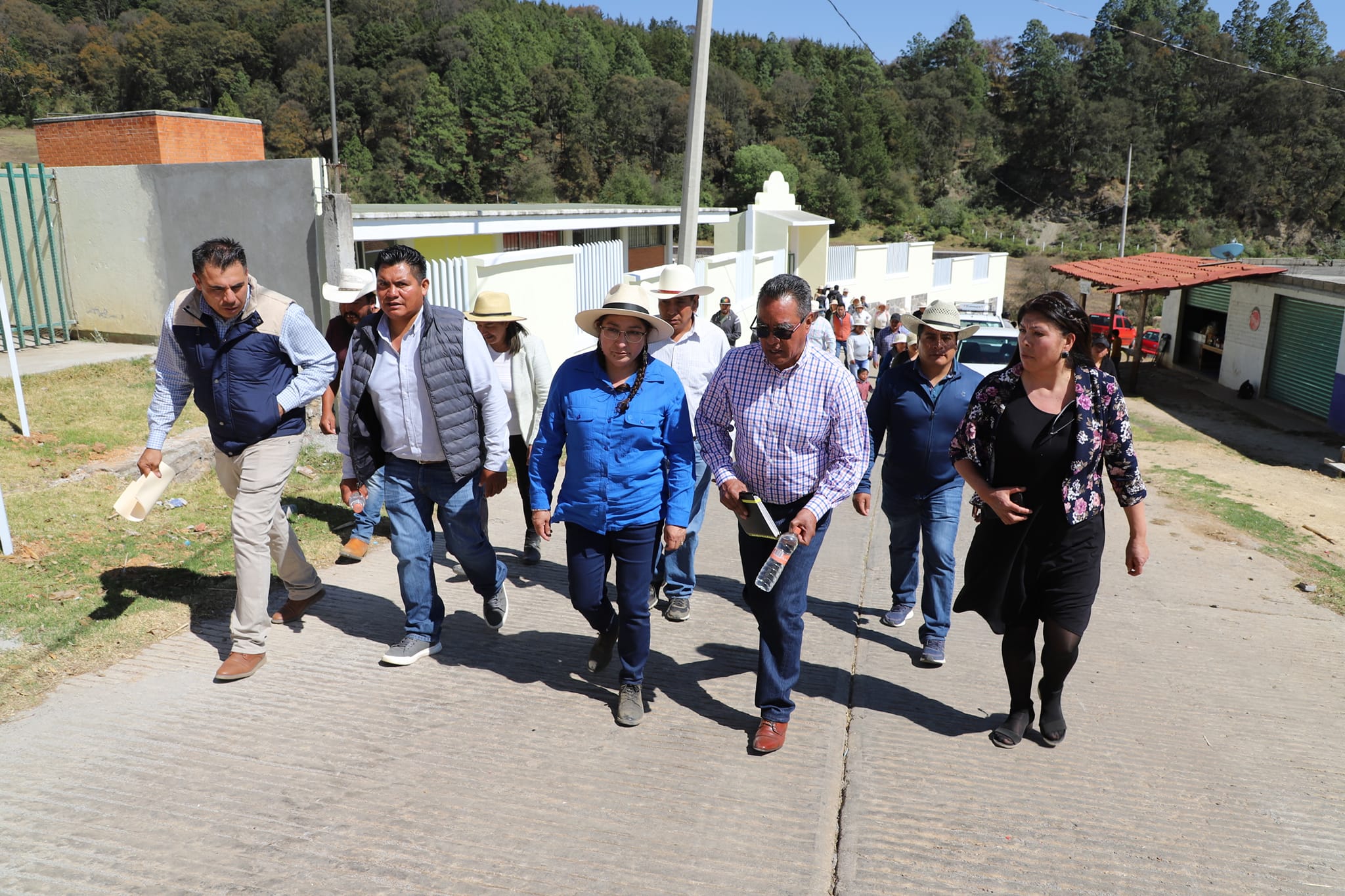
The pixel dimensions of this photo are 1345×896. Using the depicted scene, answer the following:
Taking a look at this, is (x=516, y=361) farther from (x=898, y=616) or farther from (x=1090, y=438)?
(x=1090, y=438)

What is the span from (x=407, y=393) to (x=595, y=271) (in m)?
9.28

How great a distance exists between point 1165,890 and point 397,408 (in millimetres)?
3378

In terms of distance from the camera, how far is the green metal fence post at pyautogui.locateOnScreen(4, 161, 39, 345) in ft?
32.1

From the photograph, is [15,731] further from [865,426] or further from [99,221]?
[99,221]

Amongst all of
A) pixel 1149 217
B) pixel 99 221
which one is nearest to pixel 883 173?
pixel 1149 217

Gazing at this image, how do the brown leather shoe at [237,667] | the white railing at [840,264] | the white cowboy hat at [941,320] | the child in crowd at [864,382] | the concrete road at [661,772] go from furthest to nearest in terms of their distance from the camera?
1. the white railing at [840,264]
2. the child in crowd at [864,382]
3. the white cowboy hat at [941,320]
4. the brown leather shoe at [237,667]
5. the concrete road at [661,772]

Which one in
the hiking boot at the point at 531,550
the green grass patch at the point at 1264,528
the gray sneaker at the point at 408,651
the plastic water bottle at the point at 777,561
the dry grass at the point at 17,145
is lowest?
the green grass patch at the point at 1264,528

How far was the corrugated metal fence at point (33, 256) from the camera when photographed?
9859 millimetres

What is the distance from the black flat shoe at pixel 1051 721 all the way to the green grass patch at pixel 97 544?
160 inches

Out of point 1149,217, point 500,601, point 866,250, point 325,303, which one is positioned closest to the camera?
point 500,601

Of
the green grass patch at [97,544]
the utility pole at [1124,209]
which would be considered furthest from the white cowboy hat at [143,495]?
the utility pole at [1124,209]

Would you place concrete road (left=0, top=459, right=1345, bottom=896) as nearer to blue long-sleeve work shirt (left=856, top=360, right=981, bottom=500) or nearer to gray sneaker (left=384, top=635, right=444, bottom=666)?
gray sneaker (left=384, top=635, right=444, bottom=666)

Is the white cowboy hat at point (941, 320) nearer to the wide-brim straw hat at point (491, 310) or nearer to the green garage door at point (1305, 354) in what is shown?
the wide-brim straw hat at point (491, 310)

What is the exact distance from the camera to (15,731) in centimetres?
350
